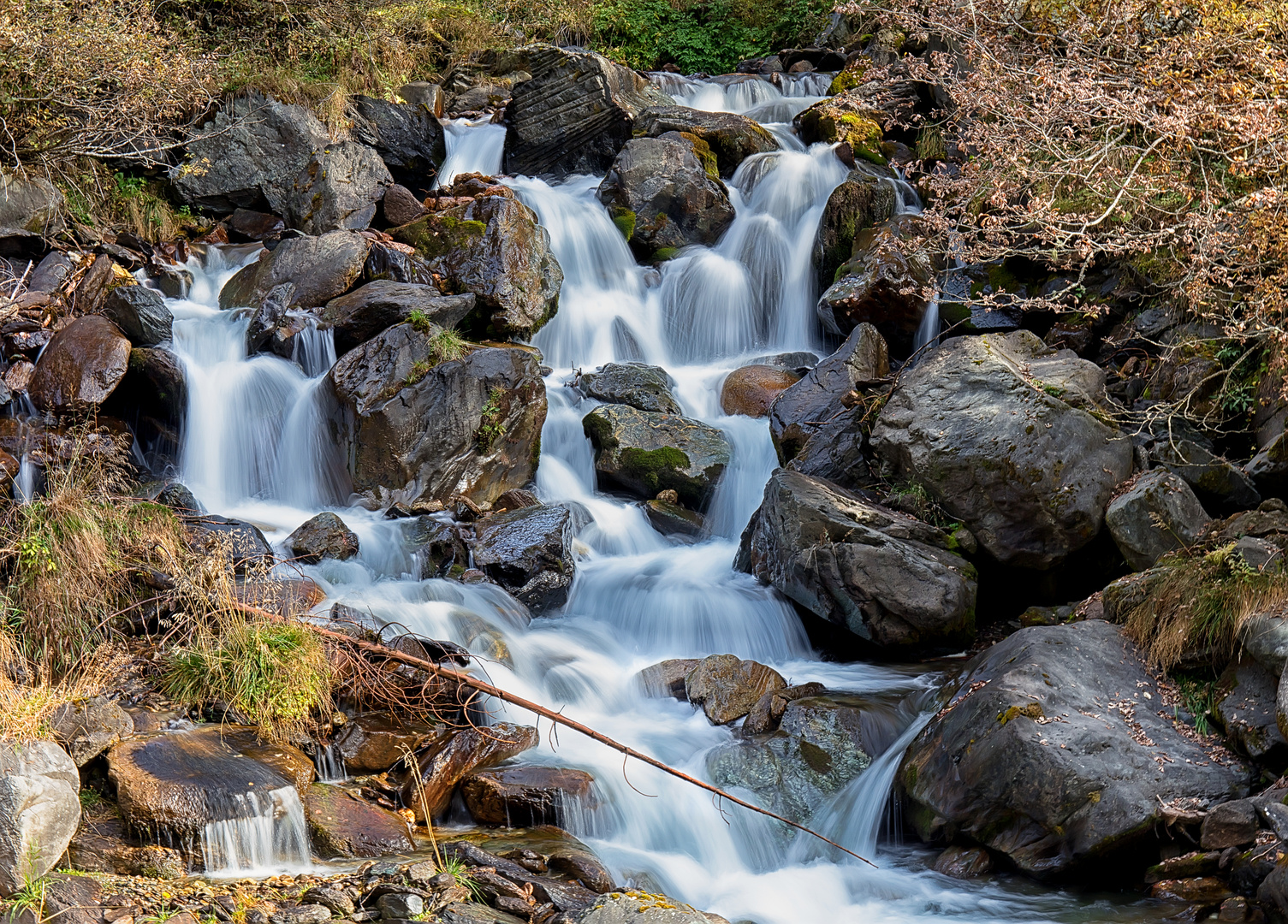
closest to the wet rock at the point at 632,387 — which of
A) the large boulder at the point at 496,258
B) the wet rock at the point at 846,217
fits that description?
the large boulder at the point at 496,258

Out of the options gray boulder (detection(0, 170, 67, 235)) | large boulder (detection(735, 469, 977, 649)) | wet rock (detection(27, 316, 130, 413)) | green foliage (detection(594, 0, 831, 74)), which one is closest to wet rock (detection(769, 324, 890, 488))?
large boulder (detection(735, 469, 977, 649))

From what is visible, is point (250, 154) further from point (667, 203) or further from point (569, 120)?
point (667, 203)

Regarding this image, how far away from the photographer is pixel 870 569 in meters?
7.27

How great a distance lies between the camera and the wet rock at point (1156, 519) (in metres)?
6.84

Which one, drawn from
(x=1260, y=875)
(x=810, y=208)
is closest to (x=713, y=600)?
(x=1260, y=875)

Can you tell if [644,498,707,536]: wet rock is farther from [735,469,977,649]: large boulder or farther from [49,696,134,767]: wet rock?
[49,696,134,767]: wet rock

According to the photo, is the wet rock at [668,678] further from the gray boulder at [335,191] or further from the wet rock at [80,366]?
the gray boulder at [335,191]

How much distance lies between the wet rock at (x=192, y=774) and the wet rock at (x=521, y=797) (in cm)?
93

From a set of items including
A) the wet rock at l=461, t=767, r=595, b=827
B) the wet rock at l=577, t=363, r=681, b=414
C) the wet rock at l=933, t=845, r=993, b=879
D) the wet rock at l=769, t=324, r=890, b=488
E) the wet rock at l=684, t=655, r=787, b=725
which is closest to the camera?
the wet rock at l=933, t=845, r=993, b=879

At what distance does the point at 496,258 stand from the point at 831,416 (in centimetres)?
432

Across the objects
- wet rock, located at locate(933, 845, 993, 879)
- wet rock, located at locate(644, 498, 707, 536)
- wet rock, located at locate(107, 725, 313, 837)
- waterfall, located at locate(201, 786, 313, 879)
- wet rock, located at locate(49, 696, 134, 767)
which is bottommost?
wet rock, located at locate(933, 845, 993, 879)

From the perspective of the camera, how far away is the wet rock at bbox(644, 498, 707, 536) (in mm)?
9586

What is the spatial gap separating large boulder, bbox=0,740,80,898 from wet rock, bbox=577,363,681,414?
23.3 ft

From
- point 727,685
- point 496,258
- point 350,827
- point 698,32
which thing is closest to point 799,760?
point 727,685
